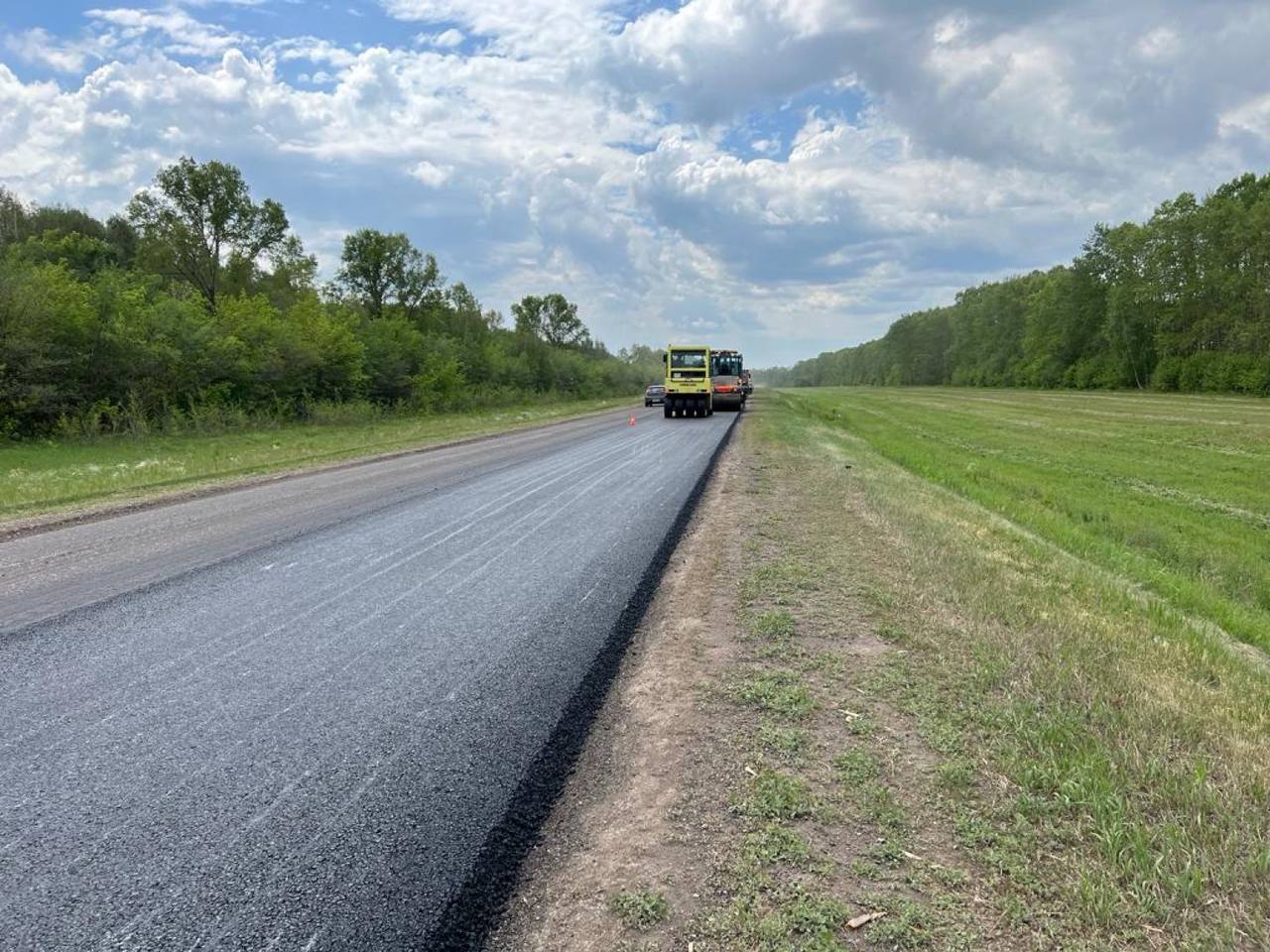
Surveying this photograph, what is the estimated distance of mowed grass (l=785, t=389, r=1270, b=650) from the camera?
8.81 m

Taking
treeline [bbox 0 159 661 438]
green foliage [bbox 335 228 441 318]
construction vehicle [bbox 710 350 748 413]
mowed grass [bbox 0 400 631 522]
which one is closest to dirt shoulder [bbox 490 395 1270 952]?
mowed grass [bbox 0 400 631 522]

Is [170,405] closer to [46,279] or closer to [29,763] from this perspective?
[46,279]

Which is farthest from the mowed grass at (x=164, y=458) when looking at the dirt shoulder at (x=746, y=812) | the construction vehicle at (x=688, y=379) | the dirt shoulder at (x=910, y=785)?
the dirt shoulder at (x=910, y=785)

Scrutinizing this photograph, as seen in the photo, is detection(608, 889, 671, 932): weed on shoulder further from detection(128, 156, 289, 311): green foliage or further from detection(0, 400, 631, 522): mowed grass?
detection(128, 156, 289, 311): green foliage

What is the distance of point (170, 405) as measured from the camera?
25.0 metres

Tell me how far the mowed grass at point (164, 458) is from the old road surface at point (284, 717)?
4445 millimetres

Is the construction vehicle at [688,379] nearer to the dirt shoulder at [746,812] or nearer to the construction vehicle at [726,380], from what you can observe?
the construction vehicle at [726,380]

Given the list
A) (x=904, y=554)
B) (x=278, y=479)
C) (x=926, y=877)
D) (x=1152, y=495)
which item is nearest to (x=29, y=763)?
(x=926, y=877)

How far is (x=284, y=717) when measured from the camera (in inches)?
153

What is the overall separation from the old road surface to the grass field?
44.7 inches

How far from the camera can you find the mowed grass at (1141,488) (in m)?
8.81

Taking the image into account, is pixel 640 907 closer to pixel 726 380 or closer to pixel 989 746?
pixel 989 746

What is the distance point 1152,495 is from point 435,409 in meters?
34.6

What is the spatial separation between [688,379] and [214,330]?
63.7ft
